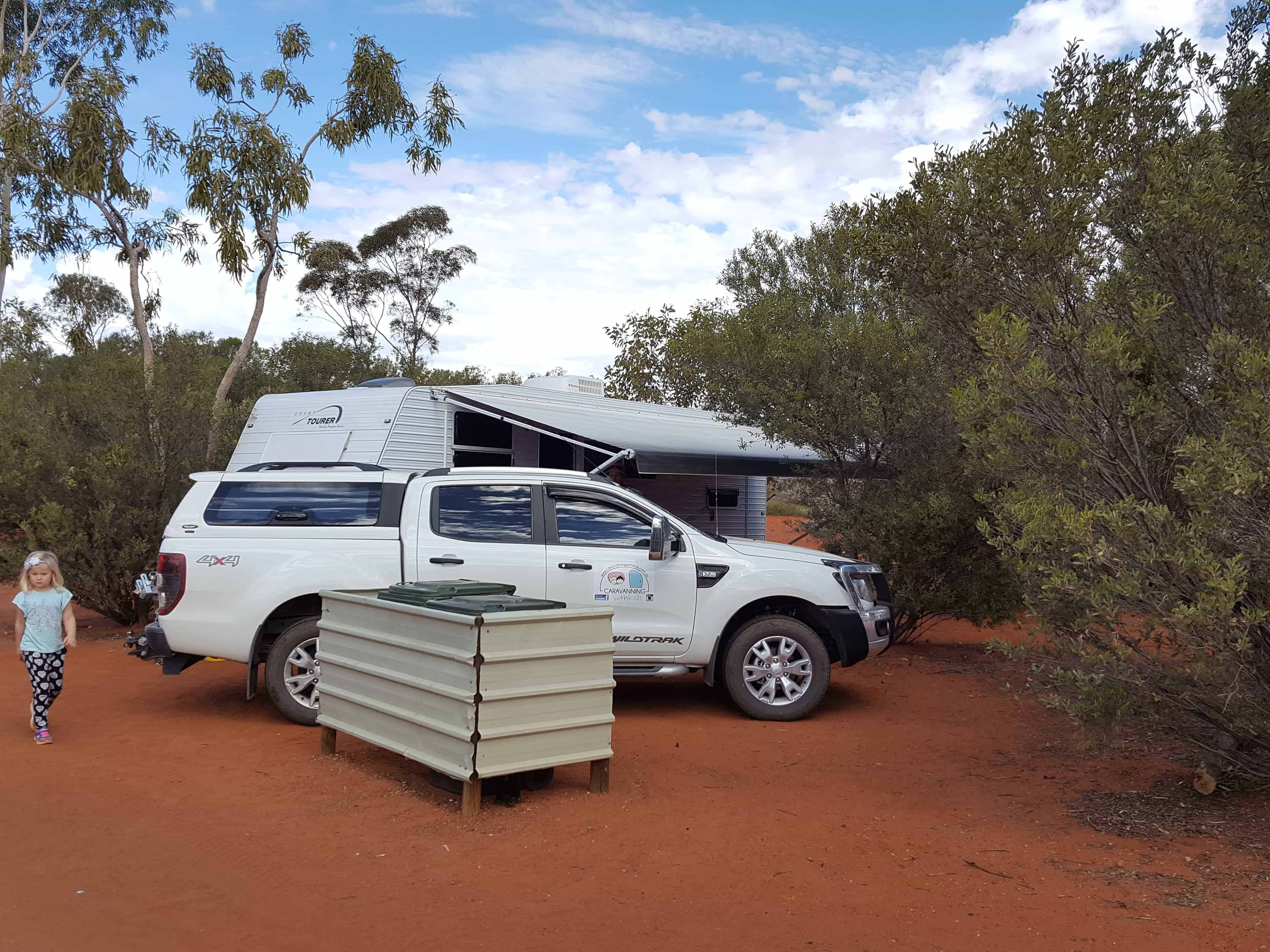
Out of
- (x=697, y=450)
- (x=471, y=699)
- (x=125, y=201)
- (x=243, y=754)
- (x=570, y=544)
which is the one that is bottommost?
(x=243, y=754)

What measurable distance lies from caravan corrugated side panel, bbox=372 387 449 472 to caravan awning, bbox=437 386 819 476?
0.93 feet

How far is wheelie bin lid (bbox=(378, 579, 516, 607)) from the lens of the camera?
243 inches

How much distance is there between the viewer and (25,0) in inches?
837

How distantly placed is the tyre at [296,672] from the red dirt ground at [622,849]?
0.55 ft

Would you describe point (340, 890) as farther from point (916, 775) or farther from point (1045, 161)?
point (1045, 161)

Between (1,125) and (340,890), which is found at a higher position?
(1,125)

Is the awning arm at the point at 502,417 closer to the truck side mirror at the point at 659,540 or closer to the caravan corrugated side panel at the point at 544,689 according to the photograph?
the truck side mirror at the point at 659,540

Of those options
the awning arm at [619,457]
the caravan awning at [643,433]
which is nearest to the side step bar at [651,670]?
the awning arm at [619,457]

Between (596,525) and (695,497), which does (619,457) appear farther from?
(695,497)

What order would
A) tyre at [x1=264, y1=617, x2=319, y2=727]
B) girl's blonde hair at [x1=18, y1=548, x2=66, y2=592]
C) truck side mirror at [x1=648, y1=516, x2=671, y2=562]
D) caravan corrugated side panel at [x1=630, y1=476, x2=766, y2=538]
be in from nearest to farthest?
1. girl's blonde hair at [x1=18, y1=548, x2=66, y2=592]
2. tyre at [x1=264, y1=617, x2=319, y2=727]
3. truck side mirror at [x1=648, y1=516, x2=671, y2=562]
4. caravan corrugated side panel at [x1=630, y1=476, x2=766, y2=538]

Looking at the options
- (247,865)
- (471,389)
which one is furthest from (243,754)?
(471,389)

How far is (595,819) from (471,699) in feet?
3.01

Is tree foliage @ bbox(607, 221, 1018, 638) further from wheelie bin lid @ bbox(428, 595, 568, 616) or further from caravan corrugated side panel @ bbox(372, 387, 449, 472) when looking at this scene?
wheelie bin lid @ bbox(428, 595, 568, 616)

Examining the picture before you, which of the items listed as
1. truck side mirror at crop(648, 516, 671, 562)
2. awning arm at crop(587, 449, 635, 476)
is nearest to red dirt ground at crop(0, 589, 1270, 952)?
truck side mirror at crop(648, 516, 671, 562)
